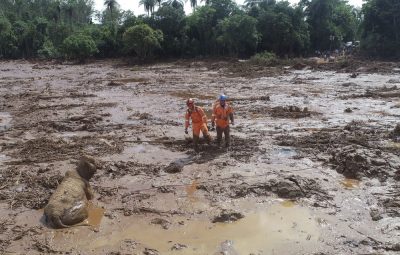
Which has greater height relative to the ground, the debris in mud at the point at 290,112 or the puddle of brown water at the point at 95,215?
the debris in mud at the point at 290,112

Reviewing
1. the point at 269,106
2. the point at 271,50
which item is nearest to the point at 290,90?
the point at 269,106

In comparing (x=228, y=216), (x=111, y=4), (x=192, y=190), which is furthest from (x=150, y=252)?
(x=111, y=4)

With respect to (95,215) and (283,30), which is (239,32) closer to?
(283,30)

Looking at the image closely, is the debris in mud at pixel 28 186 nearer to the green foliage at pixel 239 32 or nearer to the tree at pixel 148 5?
the green foliage at pixel 239 32

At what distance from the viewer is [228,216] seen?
7.10 meters

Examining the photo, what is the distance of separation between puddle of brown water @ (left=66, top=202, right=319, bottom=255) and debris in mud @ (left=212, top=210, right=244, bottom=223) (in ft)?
0.32

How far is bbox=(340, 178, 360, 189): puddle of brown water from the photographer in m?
8.25

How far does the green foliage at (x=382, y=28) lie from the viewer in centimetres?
3731

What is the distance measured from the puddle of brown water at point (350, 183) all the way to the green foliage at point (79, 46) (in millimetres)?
42304

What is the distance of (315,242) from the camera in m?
6.24

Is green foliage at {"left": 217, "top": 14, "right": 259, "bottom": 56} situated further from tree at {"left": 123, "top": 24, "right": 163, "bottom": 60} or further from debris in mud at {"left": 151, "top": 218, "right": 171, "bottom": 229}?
debris in mud at {"left": 151, "top": 218, "right": 171, "bottom": 229}

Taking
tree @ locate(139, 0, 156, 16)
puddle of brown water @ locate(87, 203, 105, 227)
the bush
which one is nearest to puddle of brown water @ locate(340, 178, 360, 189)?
puddle of brown water @ locate(87, 203, 105, 227)

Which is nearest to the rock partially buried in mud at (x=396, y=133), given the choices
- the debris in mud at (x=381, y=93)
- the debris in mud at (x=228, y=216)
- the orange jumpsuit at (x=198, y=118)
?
the orange jumpsuit at (x=198, y=118)

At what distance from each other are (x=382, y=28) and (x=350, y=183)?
35455 millimetres
